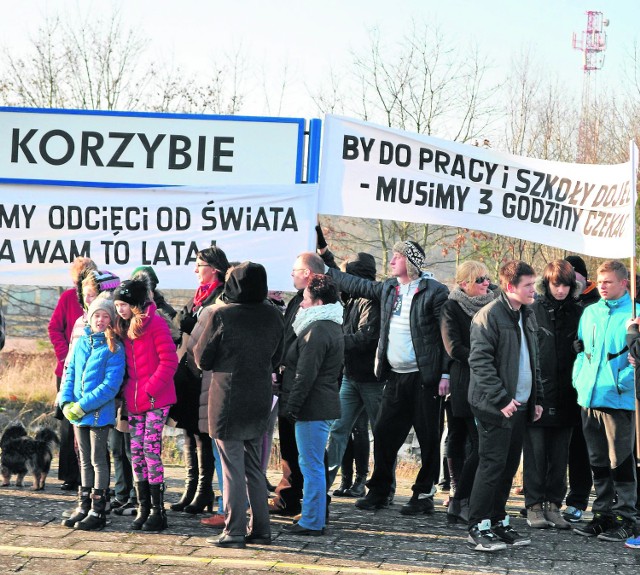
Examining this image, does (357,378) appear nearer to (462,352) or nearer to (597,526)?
(462,352)

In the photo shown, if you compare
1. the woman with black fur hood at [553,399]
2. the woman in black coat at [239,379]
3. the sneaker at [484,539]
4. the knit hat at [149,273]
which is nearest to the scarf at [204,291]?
the knit hat at [149,273]

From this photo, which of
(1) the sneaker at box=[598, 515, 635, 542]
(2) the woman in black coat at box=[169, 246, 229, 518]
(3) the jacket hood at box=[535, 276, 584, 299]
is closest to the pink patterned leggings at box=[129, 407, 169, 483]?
(2) the woman in black coat at box=[169, 246, 229, 518]

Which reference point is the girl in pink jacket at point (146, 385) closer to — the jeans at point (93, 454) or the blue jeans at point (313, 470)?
the jeans at point (93, 454)

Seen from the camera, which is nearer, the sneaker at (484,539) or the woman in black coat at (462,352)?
the sneaker at (484,539)

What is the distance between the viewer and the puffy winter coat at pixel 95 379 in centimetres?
755

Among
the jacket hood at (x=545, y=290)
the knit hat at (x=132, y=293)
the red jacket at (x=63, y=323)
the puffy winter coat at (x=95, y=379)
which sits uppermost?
the jacket hood at (x=545, y=290)

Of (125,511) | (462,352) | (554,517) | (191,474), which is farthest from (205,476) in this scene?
(554,517)

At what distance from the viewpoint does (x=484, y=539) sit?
7277 mm

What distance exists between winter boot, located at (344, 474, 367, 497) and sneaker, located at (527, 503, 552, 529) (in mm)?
1684

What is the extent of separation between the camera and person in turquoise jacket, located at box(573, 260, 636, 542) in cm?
776

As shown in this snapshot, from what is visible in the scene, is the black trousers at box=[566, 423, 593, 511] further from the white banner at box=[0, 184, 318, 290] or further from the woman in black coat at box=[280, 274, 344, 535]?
the white banner at box=[0, 184, 318, 290]

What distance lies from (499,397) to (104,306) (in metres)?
2.84

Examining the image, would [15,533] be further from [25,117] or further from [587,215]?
[587,215]

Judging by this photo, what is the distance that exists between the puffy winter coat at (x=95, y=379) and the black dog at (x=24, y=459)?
1.51 m
